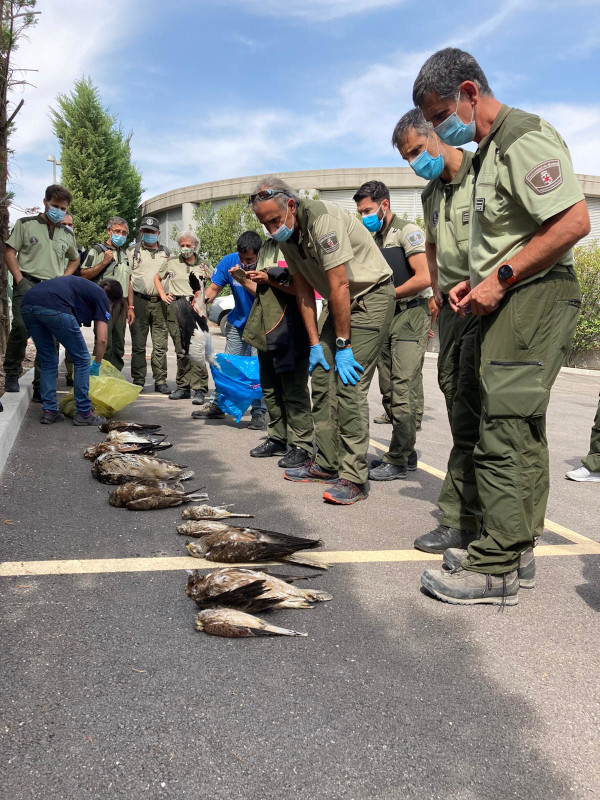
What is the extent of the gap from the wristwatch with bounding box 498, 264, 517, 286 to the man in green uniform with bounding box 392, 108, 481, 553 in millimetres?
404

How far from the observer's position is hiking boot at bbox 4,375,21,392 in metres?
7.12

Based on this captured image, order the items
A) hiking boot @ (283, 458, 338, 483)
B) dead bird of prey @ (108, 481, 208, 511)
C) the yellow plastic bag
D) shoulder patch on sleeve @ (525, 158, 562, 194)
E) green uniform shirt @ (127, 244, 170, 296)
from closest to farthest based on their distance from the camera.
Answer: shoulder patch on sleeve @ (525, 158, 562, 194) < dead bird of prey @ (108, 481, 208, 511) < hiking boot @ (283, 458, 338, 483) < the yellow plastic bag < green uniform shirt @ (127, 244, 170, 296)

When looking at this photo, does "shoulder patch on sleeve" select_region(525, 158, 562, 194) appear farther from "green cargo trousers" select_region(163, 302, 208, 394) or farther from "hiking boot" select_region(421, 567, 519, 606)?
"green cargo trousers" select_region(163, 302, 208, 394)

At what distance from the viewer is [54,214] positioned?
7125 mm

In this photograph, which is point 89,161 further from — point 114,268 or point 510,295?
point 510,295

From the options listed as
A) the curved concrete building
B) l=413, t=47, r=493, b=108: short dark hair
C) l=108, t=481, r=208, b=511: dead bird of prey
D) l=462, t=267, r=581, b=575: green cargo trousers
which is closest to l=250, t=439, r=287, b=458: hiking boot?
l=108, t=481, r=208, b=511: dead bird of prey

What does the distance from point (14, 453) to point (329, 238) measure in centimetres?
317

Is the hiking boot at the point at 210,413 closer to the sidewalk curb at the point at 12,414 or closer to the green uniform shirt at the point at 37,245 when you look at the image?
the sidewalk curb at the point at 12,414

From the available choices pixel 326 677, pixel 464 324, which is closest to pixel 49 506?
pixel 326 677

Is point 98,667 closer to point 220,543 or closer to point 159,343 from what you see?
point 220,543

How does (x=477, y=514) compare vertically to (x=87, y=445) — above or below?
above

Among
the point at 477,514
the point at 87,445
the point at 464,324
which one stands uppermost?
the point at 464,324

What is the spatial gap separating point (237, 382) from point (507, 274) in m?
4.25

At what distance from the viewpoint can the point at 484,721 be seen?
1.96 meters
